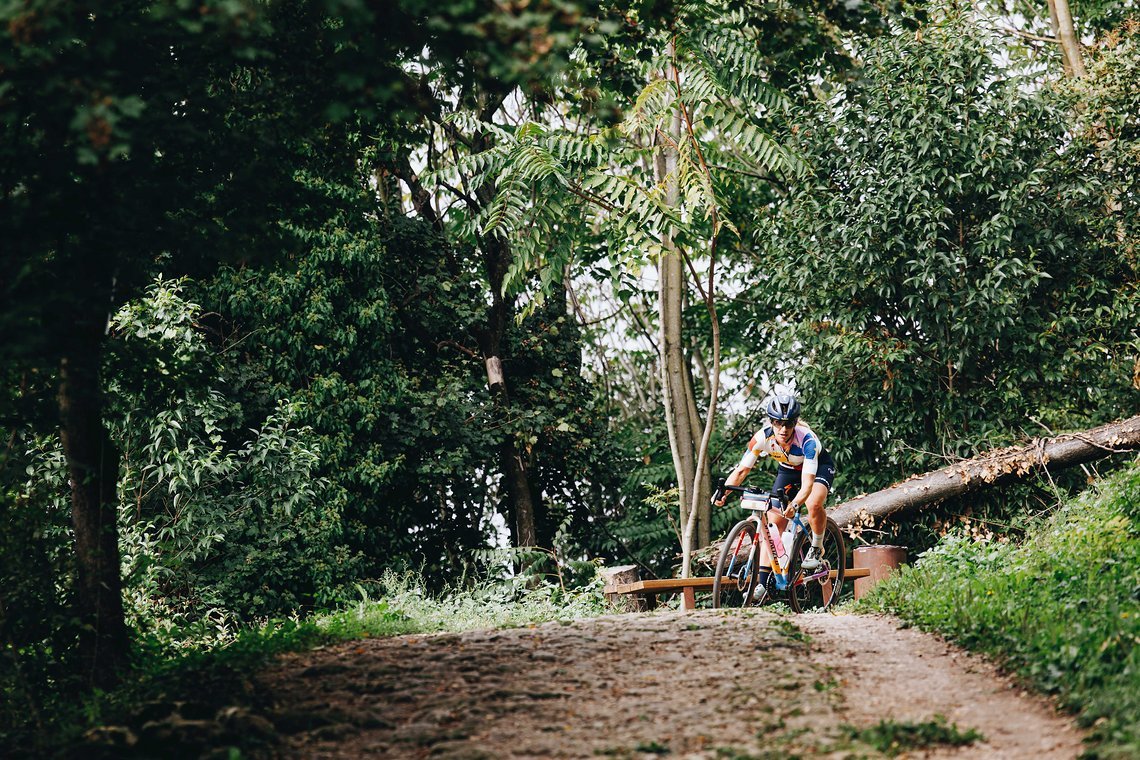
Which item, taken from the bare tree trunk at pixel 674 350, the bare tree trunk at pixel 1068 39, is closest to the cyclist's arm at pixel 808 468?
the bare tree trunk at pixel 674 350

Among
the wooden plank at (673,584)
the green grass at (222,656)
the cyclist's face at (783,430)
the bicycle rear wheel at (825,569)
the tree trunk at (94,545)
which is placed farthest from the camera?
the wooden plank at (673,584)

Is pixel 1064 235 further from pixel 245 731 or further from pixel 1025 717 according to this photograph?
pixel 245 731

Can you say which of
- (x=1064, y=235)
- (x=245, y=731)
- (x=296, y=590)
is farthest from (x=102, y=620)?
(x=1064, y=235)

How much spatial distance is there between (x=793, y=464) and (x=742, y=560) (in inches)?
42.2

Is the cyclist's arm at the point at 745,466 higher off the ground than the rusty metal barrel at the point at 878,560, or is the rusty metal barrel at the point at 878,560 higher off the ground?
the cyclist's arm at the point at 745,466

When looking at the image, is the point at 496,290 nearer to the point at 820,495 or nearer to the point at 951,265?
the point at 951,265

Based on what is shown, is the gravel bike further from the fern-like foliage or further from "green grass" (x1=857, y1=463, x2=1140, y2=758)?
the fern-like foliage

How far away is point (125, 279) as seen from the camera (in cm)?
688

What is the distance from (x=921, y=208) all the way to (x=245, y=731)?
1096 cm

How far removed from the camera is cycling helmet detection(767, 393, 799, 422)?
9.50m

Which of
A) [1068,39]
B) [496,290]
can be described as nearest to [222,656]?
[496,290]

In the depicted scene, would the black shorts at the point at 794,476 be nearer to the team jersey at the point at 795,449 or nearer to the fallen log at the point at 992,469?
the team jersey at the point at 795,449

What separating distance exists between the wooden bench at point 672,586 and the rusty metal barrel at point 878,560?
0.06m

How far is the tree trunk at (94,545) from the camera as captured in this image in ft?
23.5
